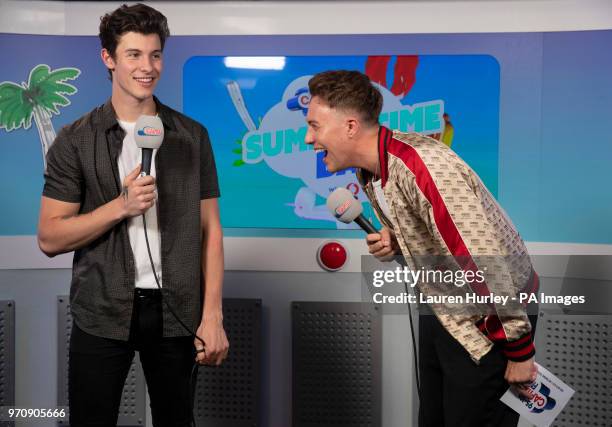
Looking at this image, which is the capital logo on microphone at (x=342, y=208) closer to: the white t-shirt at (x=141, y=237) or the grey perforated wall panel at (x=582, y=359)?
the white t-shirt at (x=141, y=237)

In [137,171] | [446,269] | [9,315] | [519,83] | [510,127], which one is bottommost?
[9,315]

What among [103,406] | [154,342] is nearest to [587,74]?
[154,342]

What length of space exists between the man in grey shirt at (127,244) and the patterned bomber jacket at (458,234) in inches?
24.3

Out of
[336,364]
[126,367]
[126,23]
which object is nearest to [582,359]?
[336,364]

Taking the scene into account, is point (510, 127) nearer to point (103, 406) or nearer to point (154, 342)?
point (154, 342)

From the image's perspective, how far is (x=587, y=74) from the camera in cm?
270

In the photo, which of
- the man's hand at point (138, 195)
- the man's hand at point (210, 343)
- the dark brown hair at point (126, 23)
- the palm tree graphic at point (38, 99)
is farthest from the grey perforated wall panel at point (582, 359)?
the palm tree graphic at point (38, 99)

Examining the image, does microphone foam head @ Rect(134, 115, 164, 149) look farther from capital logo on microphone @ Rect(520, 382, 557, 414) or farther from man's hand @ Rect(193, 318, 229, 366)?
capital logo on microphone @ Rect(520, 382, 557, 414)

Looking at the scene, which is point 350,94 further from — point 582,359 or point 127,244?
point 582,359

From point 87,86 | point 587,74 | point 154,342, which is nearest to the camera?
point 154,342

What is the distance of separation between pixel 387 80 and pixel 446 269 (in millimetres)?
1096

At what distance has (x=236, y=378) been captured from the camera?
9.87 ft

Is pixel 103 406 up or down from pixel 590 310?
down

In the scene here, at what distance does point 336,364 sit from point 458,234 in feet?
4.32
